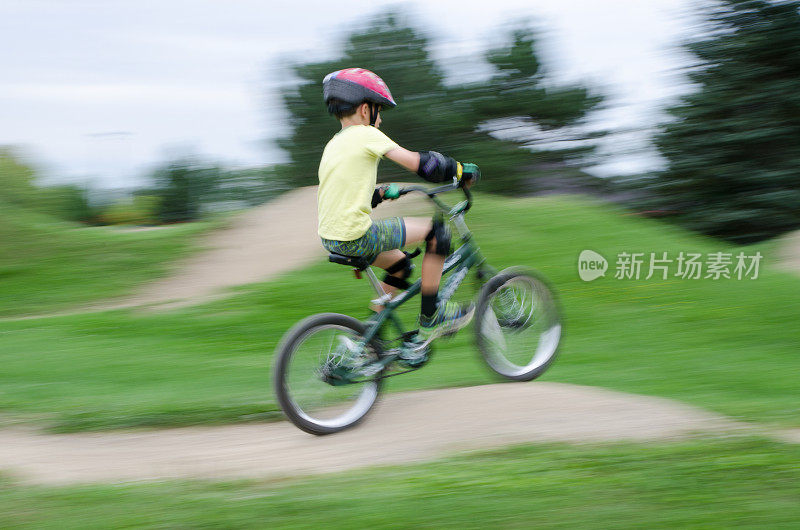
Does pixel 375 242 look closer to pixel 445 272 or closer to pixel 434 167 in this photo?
pixel 434 167

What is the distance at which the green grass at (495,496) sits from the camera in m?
3.72

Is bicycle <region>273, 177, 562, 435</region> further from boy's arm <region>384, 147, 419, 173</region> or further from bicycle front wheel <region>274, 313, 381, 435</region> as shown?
boy's arm <region>384, 147, 419, 173</region>

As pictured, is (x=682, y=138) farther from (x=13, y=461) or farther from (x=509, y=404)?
(x=13, y=461)

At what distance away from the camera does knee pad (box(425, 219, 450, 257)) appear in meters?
5.68

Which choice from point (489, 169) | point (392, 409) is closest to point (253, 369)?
point (392, 409)

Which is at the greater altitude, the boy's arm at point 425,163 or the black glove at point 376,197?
the boy's arm at point 425,163

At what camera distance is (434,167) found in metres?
5.21

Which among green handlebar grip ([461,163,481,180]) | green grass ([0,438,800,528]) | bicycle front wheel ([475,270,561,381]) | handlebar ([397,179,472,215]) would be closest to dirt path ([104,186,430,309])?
bicycle front wheel ([475,270,561,381])

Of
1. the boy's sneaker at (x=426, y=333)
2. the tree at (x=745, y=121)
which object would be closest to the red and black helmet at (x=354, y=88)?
the boy's sneaker at (x=426, y=333)

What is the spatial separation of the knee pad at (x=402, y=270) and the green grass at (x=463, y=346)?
1569 mm

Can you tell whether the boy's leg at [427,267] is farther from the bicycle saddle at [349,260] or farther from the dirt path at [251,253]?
the dirt path at [251,253]

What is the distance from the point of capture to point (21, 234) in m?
15.3

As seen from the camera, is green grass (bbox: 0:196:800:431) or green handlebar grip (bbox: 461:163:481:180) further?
green grass (bbox: 0:196:800:431)

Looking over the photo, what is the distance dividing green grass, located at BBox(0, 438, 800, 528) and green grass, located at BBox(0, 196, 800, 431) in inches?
58.4
